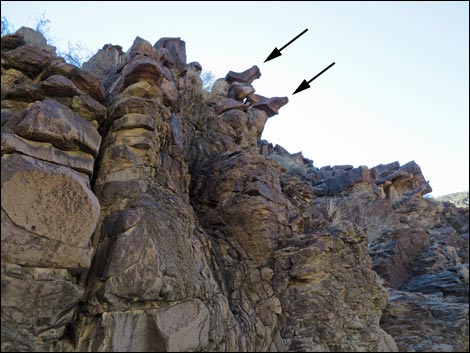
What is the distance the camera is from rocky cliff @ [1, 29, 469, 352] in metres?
4.60

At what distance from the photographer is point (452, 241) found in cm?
1463

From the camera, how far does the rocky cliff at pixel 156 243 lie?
4.60 meters

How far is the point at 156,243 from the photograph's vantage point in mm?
5340

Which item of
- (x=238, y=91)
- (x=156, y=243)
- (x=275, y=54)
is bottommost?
(x=156, y=243)

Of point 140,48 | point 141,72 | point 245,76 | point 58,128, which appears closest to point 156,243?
point 58,128

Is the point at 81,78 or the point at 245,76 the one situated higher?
the point at 245,76

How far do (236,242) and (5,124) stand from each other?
16.8ft

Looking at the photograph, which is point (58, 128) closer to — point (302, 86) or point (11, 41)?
point (11, 41)

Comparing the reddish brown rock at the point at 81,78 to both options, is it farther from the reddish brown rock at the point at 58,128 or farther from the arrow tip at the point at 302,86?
the arrow tip at the point at 302,86

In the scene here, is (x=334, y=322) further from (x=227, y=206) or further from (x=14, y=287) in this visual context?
(x=14, y=287)

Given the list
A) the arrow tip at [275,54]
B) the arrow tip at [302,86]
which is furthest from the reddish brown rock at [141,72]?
the arrow tip at [302,86]

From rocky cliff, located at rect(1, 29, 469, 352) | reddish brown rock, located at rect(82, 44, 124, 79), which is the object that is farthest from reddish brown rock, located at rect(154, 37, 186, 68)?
reddish brown rock, located at rect(82, 44, 124, 79)

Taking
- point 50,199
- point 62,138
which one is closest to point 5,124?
point 62,138

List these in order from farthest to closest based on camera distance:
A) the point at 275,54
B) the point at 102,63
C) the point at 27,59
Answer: the point at 102,63 → the point at 275,54 → the point at 27,59
